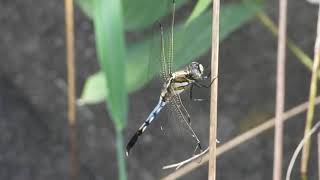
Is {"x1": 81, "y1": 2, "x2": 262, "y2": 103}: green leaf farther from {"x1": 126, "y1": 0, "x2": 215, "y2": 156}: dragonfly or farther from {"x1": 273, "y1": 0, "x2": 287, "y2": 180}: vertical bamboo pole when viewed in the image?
{"x1": 273, "y1": 0, "x2": 287, "y2": 180}: vertical bamboo pole

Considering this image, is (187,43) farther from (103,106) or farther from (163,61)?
(103,106)

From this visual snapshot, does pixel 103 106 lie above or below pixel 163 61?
below

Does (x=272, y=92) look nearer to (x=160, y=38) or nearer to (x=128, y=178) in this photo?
(x=128, y=178)

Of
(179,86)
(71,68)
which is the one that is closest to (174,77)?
(179,86)

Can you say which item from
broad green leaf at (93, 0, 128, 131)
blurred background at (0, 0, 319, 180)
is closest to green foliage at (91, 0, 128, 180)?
broad green leaf at (93, 0, 128, 131)

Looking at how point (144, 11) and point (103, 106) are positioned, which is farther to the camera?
point (103, 106)

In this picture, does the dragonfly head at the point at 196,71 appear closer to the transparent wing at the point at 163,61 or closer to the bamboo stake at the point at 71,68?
the transparent wing at the point at 163,61

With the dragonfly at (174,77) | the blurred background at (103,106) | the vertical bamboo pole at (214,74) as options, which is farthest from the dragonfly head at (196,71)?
the blurred background at (103,106)
